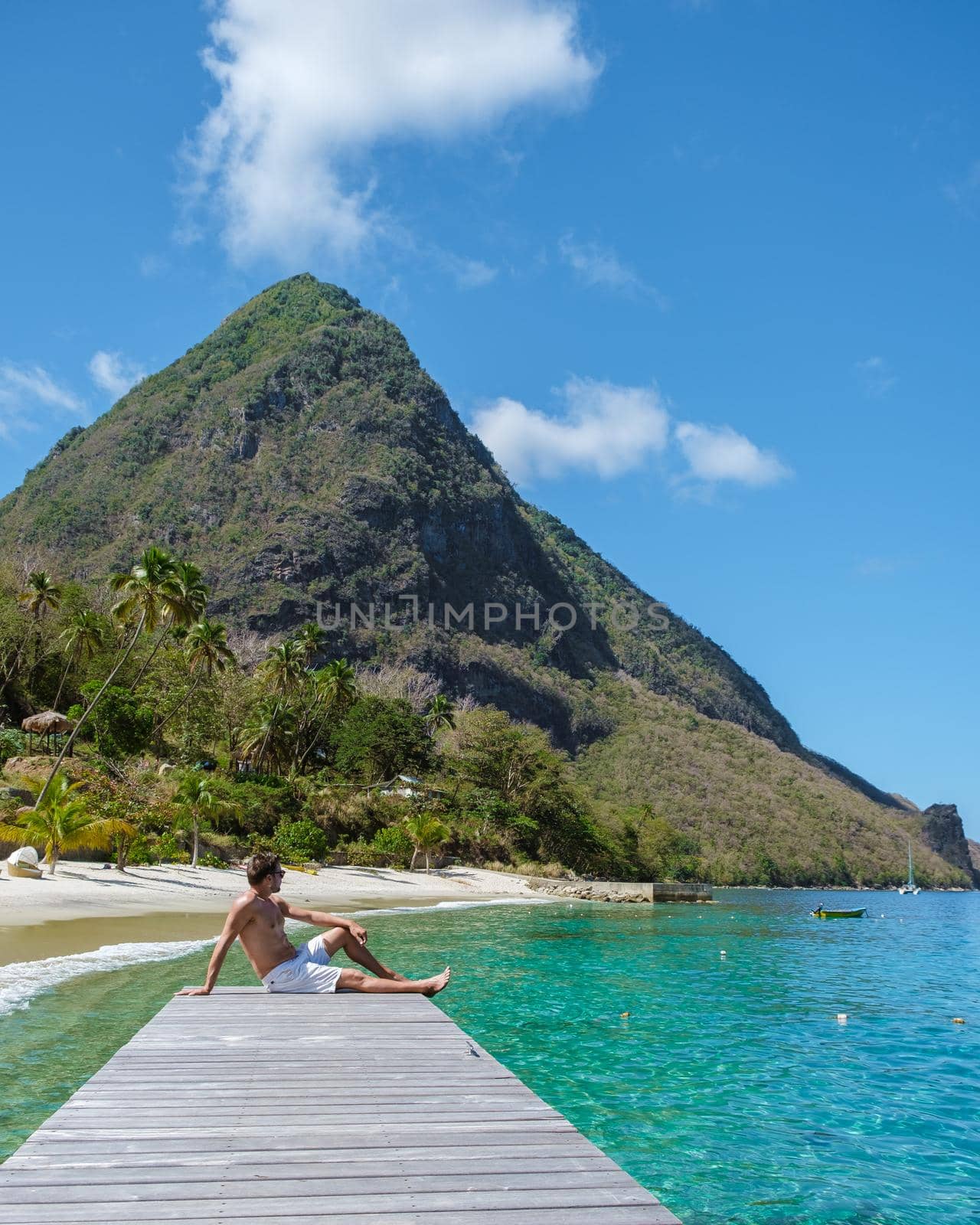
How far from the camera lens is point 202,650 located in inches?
2046

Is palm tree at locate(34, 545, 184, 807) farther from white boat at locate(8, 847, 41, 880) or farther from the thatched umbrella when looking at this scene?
white boat at locate(8, 847, 41, 880)

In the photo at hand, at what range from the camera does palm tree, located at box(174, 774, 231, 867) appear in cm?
3562

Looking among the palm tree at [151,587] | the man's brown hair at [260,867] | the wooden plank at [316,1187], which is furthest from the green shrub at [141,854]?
the wooden plank at [316,1187]

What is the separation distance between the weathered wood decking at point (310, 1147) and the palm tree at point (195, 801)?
29503mm

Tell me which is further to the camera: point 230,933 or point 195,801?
point 195,801

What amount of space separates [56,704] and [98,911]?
3590 centimetres

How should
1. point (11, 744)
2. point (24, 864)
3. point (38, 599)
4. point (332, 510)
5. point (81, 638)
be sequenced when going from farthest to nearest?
point (332, 510), point (38, 599), point (81, 638), point (11, 744), point (24, 864)

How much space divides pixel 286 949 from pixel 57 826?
21.7 metres

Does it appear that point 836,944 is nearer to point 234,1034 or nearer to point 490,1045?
point 490,1045

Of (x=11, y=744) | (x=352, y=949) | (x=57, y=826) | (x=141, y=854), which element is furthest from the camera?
(x=11, y=744)

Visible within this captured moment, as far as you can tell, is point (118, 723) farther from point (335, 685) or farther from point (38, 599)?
point (335, 685)

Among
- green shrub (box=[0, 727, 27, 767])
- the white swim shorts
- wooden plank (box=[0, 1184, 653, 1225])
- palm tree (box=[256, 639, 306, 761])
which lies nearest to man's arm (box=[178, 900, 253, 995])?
the white swim shorts

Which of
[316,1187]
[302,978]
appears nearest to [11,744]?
[302,978]

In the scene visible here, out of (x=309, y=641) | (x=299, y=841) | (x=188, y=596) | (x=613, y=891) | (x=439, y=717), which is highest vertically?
(x=309, y=641)
